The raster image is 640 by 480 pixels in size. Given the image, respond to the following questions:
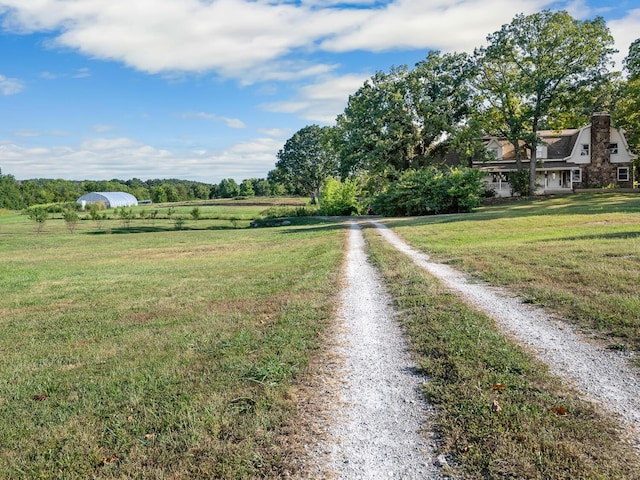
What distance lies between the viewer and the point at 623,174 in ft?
144

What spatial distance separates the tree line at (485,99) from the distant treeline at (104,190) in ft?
189

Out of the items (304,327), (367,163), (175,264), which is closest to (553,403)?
(304,327)

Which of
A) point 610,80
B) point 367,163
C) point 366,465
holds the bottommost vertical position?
point 366,465

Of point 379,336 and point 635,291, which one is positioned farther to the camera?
point 635,291

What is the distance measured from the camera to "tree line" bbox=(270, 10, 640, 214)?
36.2 m

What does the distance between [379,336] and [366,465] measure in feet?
9.64

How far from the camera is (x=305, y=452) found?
358 centimetres

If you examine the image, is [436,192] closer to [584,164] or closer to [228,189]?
[584,164]

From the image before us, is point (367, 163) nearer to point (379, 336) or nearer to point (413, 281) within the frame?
point (413, 281)

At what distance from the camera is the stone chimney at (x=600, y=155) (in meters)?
43.2

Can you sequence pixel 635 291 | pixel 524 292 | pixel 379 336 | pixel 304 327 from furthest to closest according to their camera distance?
pixel 524 292 < pixel 635 291 < pixel 304 327 < pixel 379 336

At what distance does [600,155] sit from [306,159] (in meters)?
47.6

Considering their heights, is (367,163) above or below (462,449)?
above

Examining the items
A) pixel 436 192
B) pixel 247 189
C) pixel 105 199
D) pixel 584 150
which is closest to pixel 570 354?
pixel 436 192
